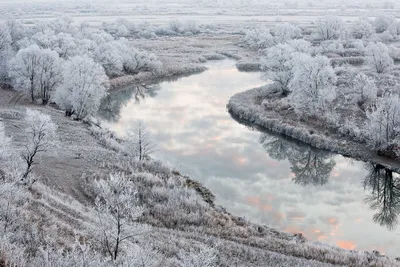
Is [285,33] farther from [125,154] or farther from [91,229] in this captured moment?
[91,229]

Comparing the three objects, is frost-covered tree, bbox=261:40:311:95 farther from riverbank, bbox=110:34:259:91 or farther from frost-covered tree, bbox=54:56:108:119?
frost-covered tree, bbox=54:56:108:119

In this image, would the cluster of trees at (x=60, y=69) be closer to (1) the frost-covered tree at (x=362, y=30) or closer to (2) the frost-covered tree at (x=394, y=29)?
(1) the frost-covered tree at (x=362, y=30)

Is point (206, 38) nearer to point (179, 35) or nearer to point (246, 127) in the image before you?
point (179, 35)

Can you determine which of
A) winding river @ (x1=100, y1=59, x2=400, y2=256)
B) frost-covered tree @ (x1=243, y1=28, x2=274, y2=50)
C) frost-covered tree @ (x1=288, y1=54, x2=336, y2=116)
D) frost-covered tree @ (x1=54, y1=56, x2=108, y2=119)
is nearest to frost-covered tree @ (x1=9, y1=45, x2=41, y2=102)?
frost-covered tree @ (x1=54, y1=56, x2=108, y2=119)

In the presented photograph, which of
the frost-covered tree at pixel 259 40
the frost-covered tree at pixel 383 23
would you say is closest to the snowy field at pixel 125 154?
the frost-covered tree at pixel 259 40

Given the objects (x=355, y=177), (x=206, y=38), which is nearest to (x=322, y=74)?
(x=355, y=177)

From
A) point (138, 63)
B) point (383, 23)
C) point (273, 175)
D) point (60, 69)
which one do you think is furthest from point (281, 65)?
point (383, 23)
